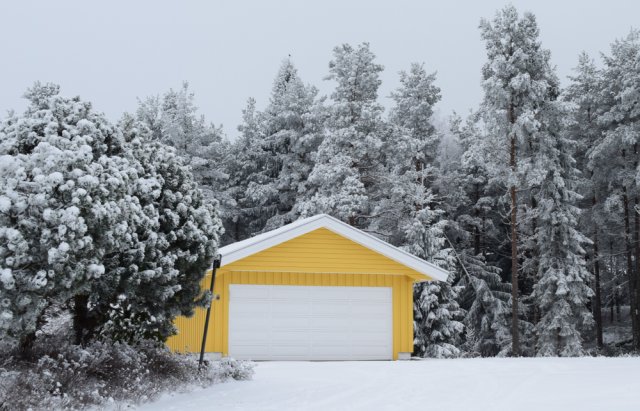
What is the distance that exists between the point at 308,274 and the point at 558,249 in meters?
13.8

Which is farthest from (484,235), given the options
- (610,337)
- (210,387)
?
(210,387)

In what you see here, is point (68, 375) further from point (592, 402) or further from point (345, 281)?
point (345, 281)

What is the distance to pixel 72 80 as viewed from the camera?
158m

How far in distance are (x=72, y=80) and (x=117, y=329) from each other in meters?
157

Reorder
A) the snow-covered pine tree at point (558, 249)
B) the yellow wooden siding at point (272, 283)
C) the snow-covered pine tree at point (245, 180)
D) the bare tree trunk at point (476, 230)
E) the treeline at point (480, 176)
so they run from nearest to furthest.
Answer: the yellow wooden siding at point (272, 283), the treeline at point (480, 176), the snow-covered pine tree at point (558, 249), the bare tree trunk at point (476, 230), the snow-covered pine tree at point (245, 180)

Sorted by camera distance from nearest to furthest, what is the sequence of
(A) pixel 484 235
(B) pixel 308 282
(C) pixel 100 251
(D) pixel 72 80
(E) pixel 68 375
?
(C) pixel 100 251
(E) pixel 68 375
(B) pixel 308 282
(A) pixel 484 235
(D) pixel 72 80

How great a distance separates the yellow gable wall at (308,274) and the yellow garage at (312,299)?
3cm

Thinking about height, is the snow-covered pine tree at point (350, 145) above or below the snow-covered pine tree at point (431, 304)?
above

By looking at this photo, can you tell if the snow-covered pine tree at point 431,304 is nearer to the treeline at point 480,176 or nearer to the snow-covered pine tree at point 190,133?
the treeline at point 480,176

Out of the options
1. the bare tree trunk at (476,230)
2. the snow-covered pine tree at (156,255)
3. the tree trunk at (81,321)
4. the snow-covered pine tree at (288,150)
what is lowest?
the tree trunk at (81,321)

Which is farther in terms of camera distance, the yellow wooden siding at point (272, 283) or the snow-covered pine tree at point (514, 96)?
the snow-covered pine tree at point (514, 96)

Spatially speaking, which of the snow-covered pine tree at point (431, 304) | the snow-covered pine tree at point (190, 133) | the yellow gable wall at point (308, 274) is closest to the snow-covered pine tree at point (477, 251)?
the snow-covered pine tree at point (431, 304)

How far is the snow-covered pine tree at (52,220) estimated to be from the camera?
25.1ft

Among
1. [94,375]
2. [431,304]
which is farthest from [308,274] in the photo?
[94,375]
